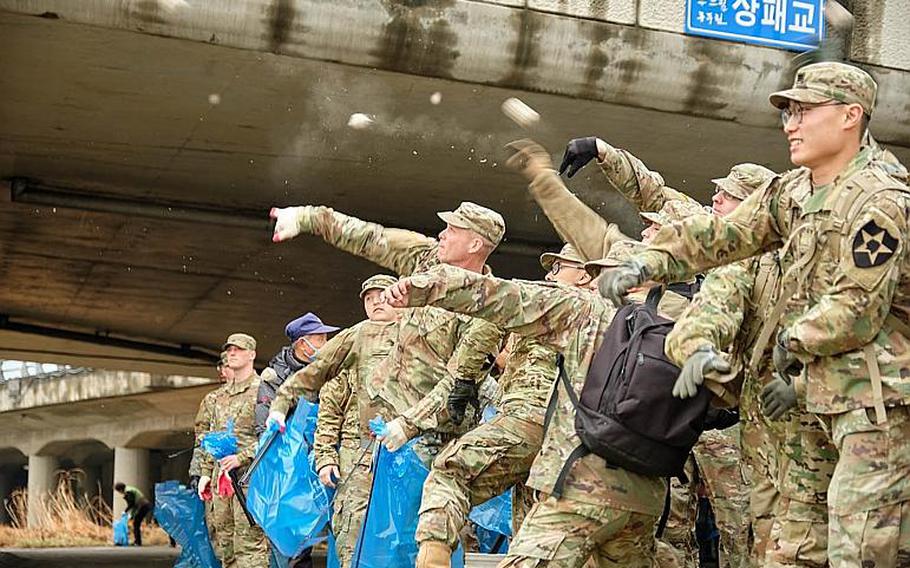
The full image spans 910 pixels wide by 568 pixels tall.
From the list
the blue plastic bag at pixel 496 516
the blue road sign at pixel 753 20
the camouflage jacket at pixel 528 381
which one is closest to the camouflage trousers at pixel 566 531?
the camouflage jacket at pixel 528 381

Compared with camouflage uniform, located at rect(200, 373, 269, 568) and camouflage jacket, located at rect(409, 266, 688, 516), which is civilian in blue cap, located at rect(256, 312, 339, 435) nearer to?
camouflage uniform, located at rect(200, 373, 269, 568)

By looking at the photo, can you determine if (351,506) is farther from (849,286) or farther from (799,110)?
(849,286)

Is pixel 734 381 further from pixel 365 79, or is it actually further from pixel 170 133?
pixel 170 133

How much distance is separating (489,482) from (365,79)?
15.3 ft

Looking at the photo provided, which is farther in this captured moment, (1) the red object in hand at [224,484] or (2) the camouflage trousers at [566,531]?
(1) the red object in hand at [224,484]

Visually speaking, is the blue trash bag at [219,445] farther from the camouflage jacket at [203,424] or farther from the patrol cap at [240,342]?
the patrol cap at [240,342]

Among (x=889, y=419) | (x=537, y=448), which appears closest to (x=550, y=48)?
(x=537, y=448)

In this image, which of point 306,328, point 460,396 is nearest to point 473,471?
point 460,396

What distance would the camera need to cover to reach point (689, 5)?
36.3 feet

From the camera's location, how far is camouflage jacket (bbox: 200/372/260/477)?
1245cm

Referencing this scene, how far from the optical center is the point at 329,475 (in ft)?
30.7

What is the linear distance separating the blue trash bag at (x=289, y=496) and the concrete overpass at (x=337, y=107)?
256 centimetres

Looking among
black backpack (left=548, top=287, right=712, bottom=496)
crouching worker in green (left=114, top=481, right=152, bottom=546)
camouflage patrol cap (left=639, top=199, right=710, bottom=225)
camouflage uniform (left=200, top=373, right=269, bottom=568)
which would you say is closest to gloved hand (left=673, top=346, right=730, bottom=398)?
black backpack (left=548, top=287, right=712, bottom=496)

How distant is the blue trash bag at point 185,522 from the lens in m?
12.9
